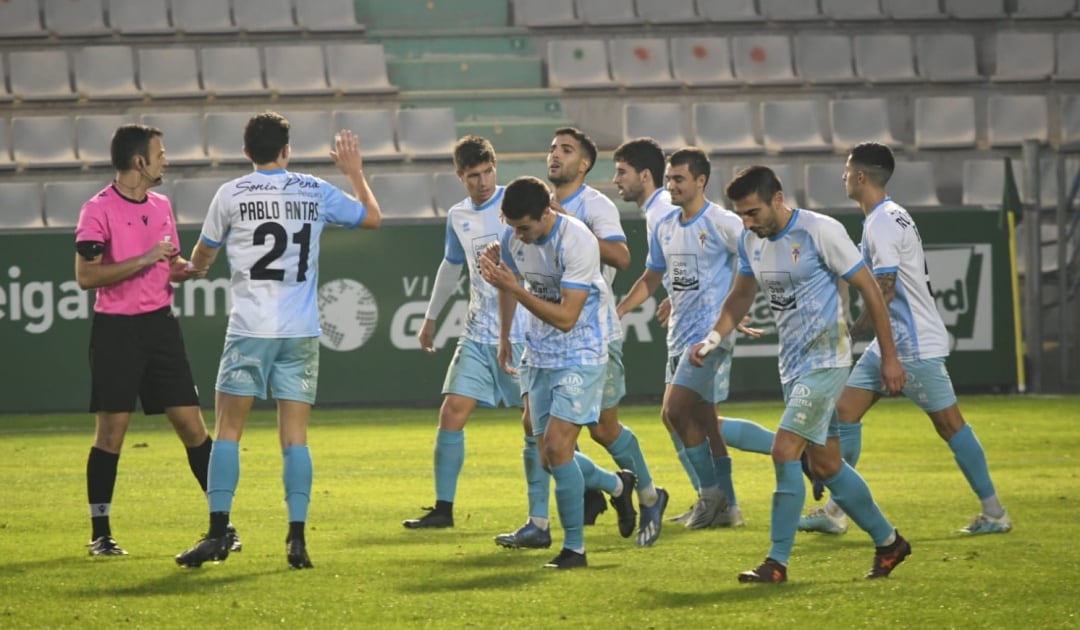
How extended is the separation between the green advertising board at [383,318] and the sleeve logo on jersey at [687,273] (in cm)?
770

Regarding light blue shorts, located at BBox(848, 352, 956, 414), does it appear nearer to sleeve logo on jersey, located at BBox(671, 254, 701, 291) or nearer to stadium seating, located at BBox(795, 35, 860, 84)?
sleeve logo on jersey, located at BBox(671, 254, 701, 291)

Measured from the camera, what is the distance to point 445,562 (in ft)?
25.8

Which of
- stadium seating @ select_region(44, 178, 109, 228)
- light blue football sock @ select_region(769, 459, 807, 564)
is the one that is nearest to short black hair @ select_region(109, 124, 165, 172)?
light blue football sock @ select_region(769, 459, 807, 564)

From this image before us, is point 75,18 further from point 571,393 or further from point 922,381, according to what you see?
point 571,393

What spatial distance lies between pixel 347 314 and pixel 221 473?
9.34 meters

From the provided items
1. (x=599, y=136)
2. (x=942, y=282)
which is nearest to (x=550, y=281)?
(x=942, y=282)

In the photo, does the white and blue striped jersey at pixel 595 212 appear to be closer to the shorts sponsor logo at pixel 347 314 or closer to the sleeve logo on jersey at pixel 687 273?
the sleeve logo on jersey at pixel 687 273

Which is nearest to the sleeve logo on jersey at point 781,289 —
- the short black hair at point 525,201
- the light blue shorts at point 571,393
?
the light blue shorts at point 571,393

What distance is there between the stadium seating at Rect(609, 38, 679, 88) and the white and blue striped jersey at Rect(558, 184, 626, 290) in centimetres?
1350

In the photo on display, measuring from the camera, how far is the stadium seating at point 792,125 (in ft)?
70.3

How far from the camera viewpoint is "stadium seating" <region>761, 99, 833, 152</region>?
21.4 metres

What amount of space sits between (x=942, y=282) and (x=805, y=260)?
10.8 m

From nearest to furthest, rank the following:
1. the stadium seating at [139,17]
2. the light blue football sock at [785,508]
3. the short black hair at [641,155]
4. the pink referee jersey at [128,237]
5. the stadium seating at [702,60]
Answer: the light blue football sock at [785,508], the pink referee jersey at [128,237], the short black hair at [641,155], the stadium seating at [139,17], the stadium seating at [702,60]

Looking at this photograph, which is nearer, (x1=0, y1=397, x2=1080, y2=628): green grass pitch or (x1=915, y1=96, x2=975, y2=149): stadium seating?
(x1=0, y1=397, x2=1080, y2=628): green grass pitch
